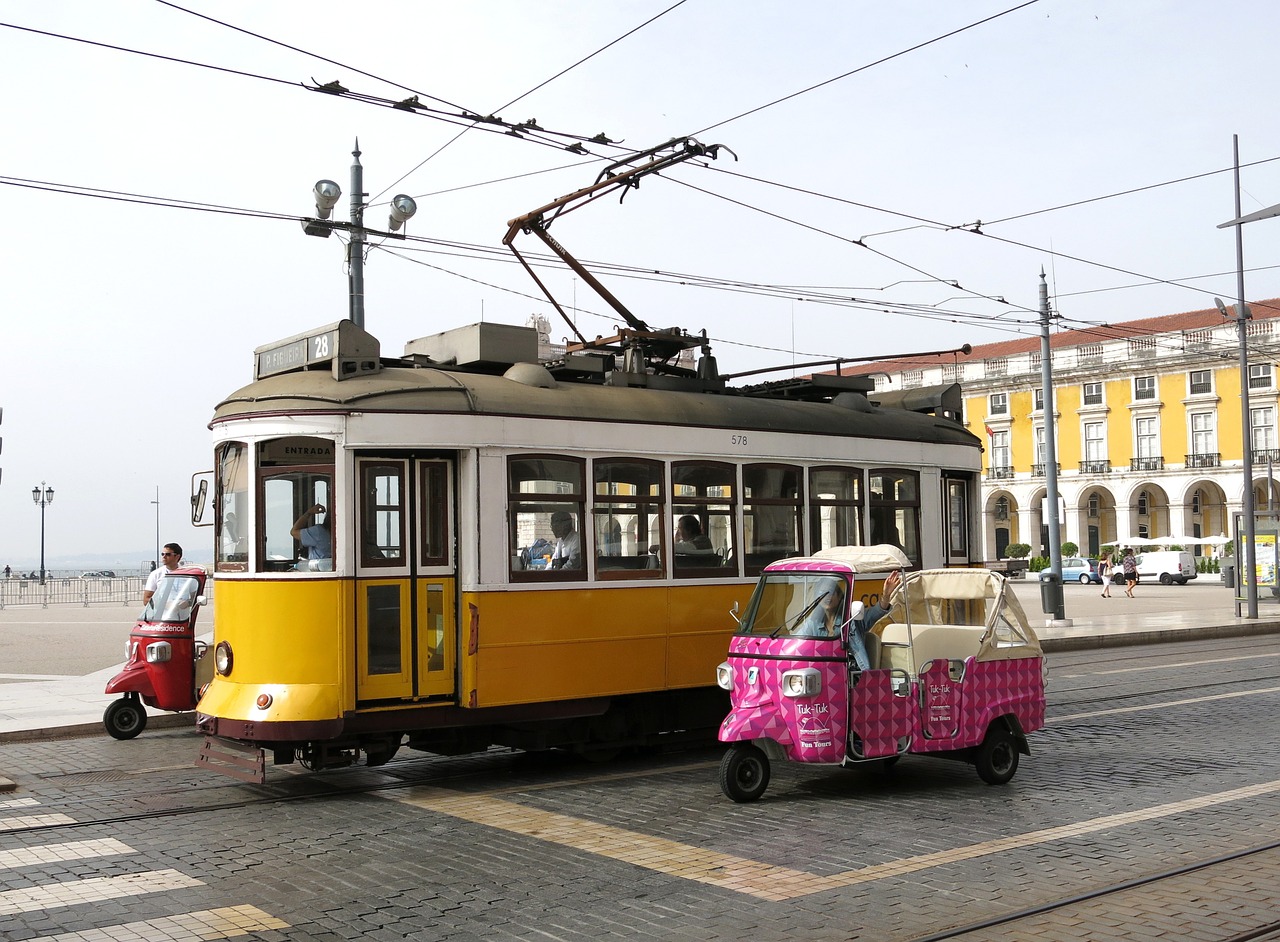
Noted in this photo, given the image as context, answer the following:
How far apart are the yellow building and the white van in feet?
20.9

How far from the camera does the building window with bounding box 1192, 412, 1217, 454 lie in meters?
72.6

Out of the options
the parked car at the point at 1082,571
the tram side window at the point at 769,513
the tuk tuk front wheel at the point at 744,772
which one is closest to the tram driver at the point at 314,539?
the tuk tuk front wheel at the point at 744,772

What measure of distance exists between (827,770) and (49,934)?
6494 mm

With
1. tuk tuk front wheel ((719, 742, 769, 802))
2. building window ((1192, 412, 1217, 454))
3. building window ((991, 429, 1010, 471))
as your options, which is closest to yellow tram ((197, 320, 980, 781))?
tuk tuk front wheel ((719, 742, 769, 802))

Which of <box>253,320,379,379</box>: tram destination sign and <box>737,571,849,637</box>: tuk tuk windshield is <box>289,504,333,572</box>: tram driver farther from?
<box>737,571,849,637</box>: tuk tuk windshield

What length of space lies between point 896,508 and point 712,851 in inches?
255

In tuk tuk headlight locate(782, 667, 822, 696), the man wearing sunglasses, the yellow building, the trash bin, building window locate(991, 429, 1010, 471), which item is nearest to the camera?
tuk tuk headlight locate(782, 667, 822, 696)

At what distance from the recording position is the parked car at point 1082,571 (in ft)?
206

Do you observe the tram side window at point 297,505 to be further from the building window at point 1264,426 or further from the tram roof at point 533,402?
the building window at point 1264,426

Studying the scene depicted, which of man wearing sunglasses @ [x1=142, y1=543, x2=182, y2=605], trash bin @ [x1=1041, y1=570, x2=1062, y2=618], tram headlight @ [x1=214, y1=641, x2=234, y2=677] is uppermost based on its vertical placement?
man wearing sunglasses @ [x1=142, y1=543, x2=182, y2=605]

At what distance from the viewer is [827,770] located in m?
11.1

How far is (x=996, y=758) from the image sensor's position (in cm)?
1027

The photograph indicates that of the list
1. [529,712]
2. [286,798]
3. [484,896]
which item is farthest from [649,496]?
[484,896]

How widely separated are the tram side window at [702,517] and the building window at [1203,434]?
6758 cm
